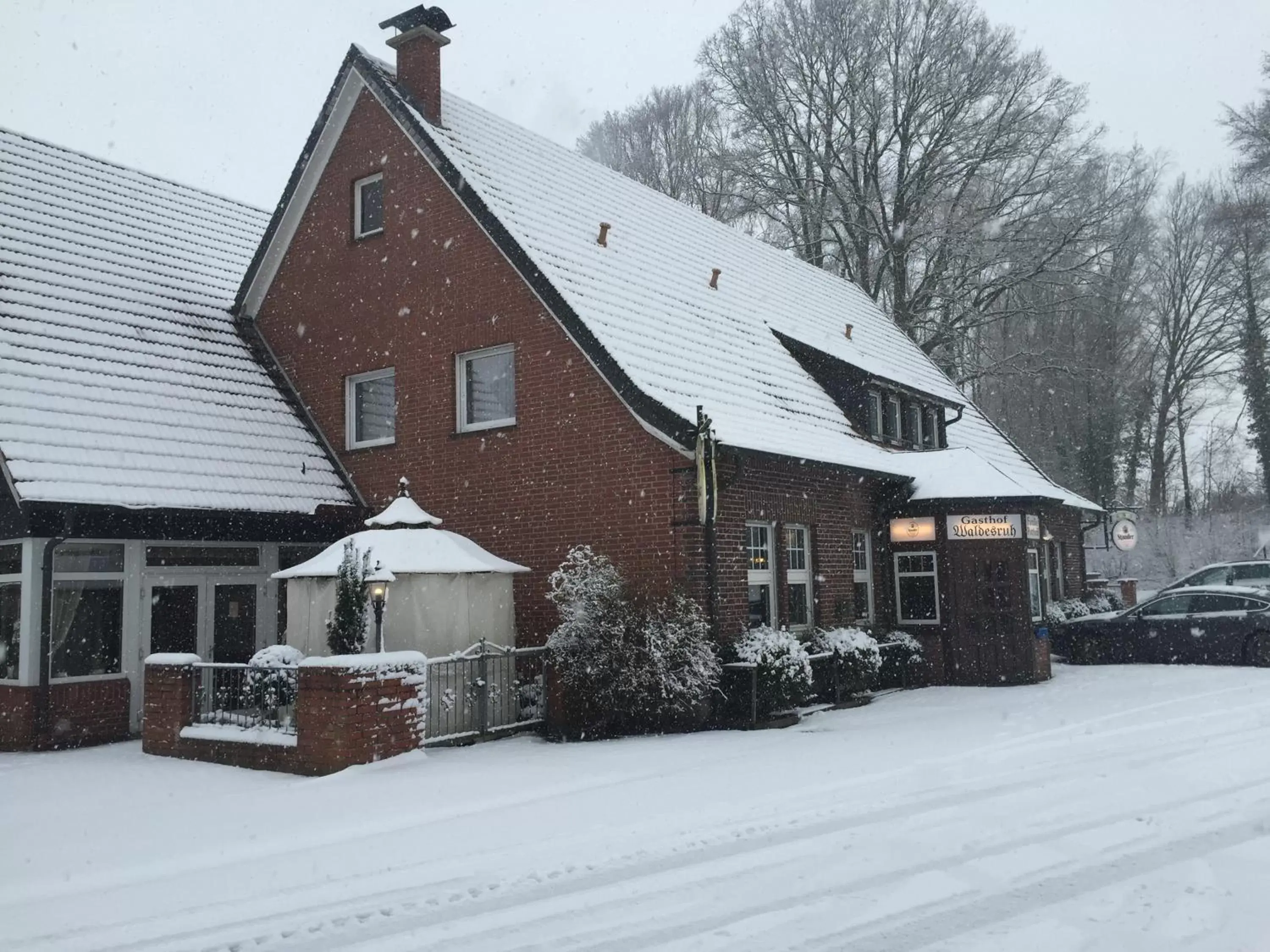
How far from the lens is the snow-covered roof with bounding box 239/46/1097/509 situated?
14.1 meters

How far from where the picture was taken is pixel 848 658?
15.3 meters

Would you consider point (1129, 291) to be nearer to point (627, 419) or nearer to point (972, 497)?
point (972, 497)

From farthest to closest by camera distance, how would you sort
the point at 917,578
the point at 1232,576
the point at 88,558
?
1. the point at 1232,576
2. the point at 917,578
3. the point at 88,558

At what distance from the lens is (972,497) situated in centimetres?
1712

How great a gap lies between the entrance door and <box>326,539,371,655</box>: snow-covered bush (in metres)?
3.26

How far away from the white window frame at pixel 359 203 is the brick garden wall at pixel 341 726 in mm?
8241

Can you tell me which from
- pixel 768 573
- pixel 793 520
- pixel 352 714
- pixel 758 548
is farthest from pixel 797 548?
pixel 352 714

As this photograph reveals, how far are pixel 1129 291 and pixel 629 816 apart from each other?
3862cm

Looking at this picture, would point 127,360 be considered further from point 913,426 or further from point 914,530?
point 913,426

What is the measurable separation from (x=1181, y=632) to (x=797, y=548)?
7.81 m

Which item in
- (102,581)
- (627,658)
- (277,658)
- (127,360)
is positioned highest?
(127,360)

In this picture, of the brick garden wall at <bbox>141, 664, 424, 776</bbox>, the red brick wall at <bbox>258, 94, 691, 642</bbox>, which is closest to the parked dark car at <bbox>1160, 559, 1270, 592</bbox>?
the red brick wall at <bbox>258, 94, 691, 642</bbox>

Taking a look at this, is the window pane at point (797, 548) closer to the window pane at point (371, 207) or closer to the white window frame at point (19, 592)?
the window pane at point (371, 207)

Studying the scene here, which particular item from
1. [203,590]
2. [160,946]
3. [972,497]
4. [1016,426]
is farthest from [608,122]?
[160,946]
